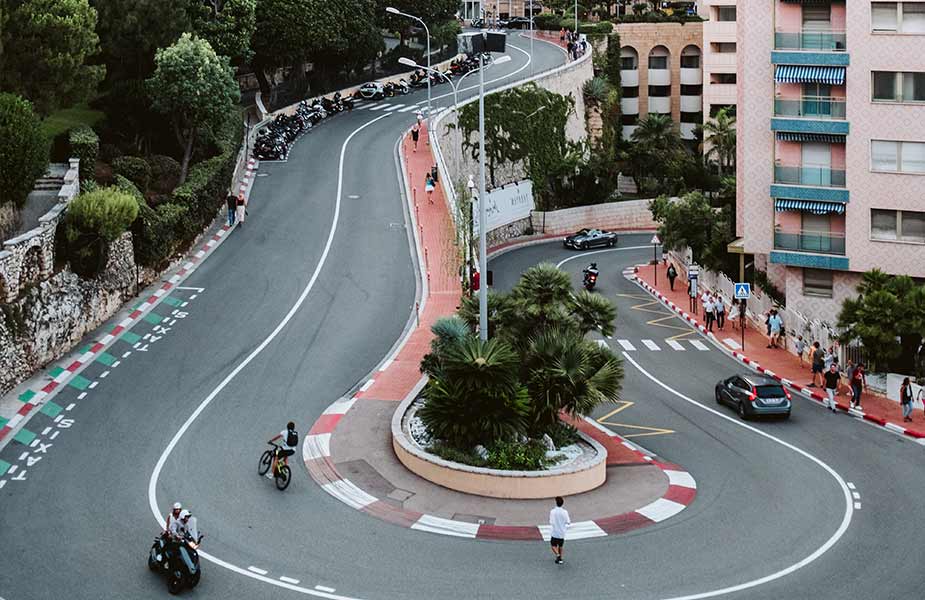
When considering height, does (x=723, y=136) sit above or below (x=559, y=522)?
above

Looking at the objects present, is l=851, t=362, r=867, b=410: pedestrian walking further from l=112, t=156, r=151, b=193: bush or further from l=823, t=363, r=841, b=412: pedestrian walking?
l=112, t=156, r=151, b=193: bush

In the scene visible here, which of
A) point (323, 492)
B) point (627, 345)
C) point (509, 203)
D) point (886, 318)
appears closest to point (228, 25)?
point (509, 203)

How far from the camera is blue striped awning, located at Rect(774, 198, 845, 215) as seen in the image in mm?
51781

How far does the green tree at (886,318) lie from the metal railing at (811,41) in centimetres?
1065

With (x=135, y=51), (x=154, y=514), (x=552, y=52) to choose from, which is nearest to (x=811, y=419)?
(x=154, y=514)

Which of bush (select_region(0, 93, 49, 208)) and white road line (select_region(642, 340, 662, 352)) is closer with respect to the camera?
bush (select_region(0, 93, 49, 208))

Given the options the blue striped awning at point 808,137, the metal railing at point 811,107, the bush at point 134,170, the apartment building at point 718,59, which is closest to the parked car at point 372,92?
the apartment building at point 718,59

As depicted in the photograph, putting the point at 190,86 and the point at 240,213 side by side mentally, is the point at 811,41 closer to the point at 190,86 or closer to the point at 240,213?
the point at 240,213

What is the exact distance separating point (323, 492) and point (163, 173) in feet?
106

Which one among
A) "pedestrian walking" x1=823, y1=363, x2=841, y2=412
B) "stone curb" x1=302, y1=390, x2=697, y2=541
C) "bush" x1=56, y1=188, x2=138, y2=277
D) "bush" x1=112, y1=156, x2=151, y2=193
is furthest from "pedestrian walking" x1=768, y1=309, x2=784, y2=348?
"bush" x1=112, y1=156, x2=151, y2=193

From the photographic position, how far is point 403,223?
6406 centimetres

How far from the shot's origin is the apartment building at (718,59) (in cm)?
10794

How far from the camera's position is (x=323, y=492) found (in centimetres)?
3394

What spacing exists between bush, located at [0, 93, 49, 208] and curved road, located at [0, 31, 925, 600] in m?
6.70
